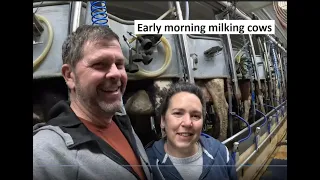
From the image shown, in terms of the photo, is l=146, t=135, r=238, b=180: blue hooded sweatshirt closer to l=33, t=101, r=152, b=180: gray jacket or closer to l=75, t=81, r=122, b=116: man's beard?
l=33, t=101, r=152, b=180: gray jacket

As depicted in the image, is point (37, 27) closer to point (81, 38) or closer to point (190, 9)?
point (81, 38)

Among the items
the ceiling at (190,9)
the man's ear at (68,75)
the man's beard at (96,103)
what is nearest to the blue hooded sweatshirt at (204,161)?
the man's beard at (96,103)

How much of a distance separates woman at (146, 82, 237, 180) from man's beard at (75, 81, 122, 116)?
32 cm

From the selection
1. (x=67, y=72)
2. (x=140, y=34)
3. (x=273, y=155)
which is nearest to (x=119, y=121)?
(x=67, y=72)

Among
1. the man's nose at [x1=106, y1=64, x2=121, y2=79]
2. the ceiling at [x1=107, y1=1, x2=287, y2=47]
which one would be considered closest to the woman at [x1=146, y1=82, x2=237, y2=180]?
the man's nose at [x1=106, y1=64, x2=121, y2=79]

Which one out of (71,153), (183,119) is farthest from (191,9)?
(71,153)

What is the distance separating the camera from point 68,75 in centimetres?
182

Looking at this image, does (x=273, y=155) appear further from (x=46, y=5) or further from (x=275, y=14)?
(x=46, y=5)

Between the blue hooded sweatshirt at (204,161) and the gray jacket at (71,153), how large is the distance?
0.08 meters

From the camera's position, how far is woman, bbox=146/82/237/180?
1.84m

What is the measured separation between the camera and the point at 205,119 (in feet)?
6.16

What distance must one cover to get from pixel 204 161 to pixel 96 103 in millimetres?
826

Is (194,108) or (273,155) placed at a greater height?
(194,108)

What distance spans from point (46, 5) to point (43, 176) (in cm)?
114
